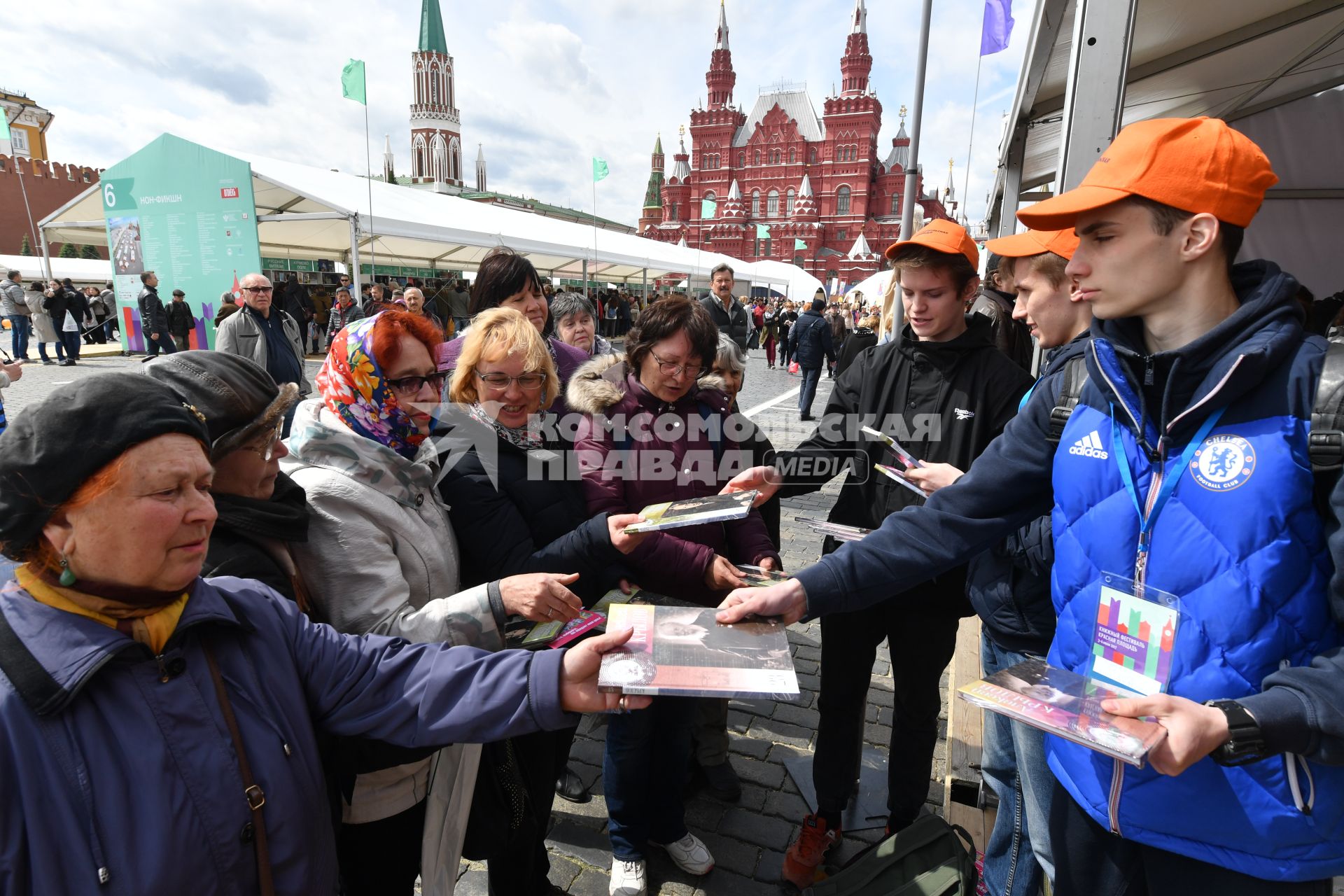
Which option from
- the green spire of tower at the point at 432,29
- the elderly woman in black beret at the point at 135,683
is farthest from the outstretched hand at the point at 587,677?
the green spire of tower at the point at 432,29

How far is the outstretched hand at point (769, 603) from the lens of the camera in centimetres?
164

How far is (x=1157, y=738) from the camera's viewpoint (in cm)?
107

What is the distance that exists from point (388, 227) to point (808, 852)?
1316 centimetres

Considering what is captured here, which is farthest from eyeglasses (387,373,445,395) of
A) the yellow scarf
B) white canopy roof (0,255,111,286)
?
white canopy roof (0,255,111,286)

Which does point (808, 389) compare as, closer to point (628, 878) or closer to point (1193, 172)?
point (628, 878)

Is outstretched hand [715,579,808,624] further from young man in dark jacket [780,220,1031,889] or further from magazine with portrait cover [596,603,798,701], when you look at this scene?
young man in dark jacket [780,220,1031,889]

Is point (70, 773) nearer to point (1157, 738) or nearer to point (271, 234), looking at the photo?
point (1157, 738)

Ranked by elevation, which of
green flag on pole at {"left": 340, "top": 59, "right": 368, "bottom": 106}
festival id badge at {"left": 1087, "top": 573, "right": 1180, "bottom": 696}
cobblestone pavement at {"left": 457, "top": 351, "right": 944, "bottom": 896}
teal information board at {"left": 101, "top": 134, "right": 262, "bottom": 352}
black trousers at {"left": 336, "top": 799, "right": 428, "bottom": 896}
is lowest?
cobblestone pavement at {"left": 457, "top": 351, "right": 944, "bottom": 896}

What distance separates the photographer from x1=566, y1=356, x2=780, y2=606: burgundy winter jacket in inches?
88.7

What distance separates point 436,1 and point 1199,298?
95.9 meters

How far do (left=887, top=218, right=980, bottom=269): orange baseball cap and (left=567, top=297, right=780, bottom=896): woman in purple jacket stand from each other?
2.62ft

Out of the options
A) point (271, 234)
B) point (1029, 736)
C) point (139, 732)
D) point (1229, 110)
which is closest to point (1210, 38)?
point (1229, 110)

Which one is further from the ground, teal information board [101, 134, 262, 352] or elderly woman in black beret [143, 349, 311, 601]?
teal information board [101, 134, 262, 352]

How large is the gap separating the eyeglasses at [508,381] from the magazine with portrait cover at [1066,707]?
64.4 inches
